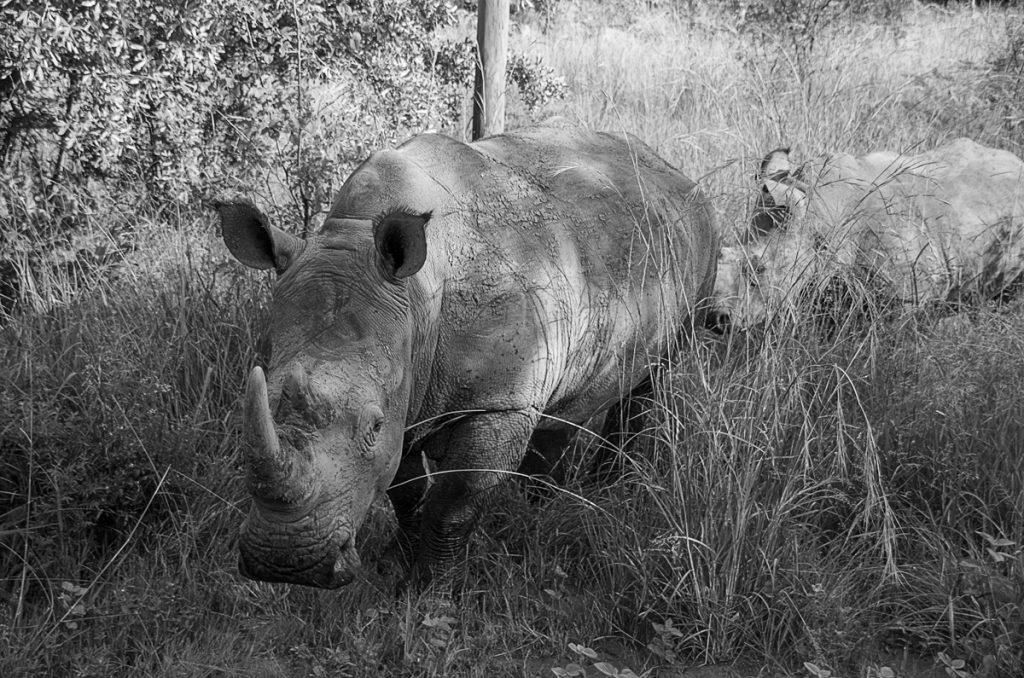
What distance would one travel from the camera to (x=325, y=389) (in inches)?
124

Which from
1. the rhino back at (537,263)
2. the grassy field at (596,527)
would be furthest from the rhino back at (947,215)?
the rhino back at (537,263)

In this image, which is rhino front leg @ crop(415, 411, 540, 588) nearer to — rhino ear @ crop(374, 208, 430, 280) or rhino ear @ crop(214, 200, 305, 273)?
rhino ear @ crop(374, 208, 430, 280)

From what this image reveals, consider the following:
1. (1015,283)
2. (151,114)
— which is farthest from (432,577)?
(1015,283)

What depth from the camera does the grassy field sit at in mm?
3684

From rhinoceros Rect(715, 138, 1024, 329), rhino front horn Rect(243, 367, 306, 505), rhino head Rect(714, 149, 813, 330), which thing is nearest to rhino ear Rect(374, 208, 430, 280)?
rhino front horn Rect(243, 367, 306, 505)

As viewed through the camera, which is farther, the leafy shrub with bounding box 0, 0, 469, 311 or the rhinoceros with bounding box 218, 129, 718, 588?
the leafy shrub with bounding box 0, 0, 469, 311

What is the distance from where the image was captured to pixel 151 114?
5738 millimetres

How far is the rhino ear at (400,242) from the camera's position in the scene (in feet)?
10.8

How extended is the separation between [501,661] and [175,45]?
11.7 feet

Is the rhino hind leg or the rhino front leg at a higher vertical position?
the rhino front leg

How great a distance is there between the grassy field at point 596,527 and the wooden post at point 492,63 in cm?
149

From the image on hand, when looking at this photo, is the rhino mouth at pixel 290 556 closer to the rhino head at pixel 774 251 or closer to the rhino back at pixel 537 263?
the rhino back at pixel 537 263

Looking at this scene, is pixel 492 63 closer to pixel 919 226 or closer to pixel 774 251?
pixel 774 251

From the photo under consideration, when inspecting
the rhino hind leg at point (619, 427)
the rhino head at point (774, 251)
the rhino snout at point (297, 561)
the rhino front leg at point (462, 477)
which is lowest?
the rhino hind leg at point (619, 427)
